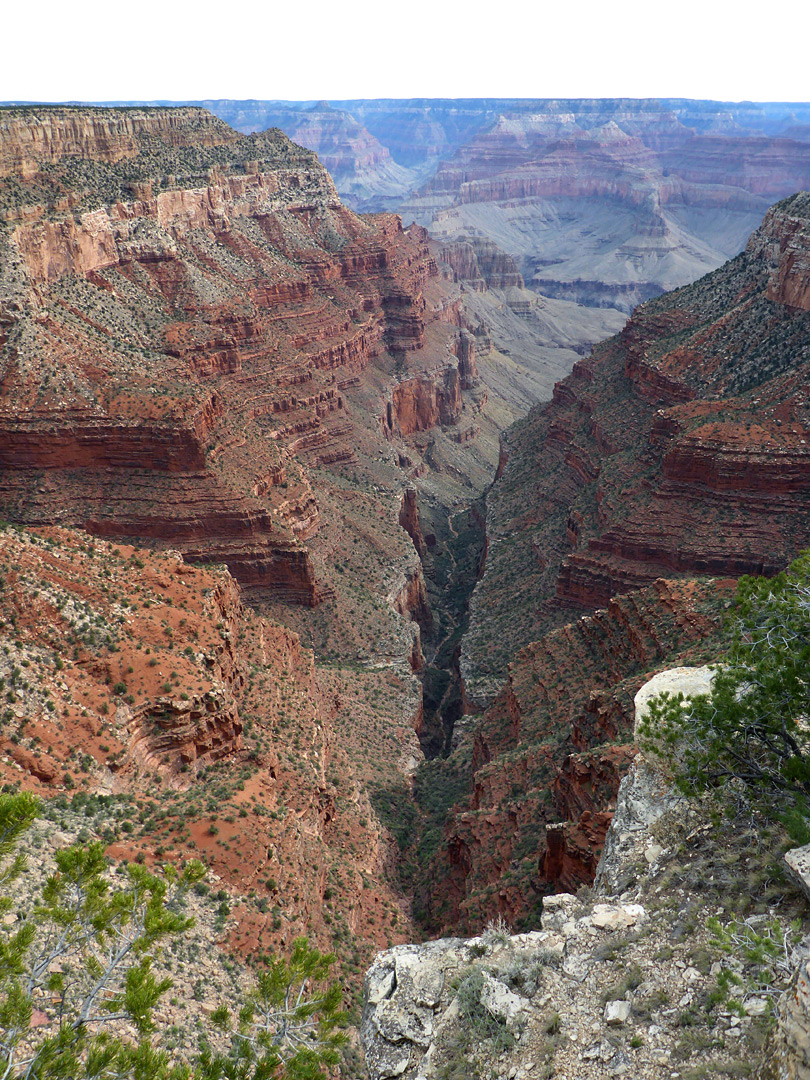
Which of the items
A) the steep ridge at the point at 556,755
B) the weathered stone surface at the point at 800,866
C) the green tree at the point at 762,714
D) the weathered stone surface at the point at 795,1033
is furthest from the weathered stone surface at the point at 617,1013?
the steep ridge at the point at 556,755

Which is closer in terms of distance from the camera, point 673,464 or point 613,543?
point 613,543

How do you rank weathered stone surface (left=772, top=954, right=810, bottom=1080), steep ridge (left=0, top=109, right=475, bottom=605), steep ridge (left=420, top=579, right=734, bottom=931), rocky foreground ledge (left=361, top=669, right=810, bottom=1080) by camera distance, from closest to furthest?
weathered stone surface (left=772, top=954, right=810, bottom=1080) < rocky foreground ledge (left=361, top=669, right=810, bottom=1080) < steep ridge (left=420, top=579, right=734, bottom=931) < steep ridge (left=0, top=109, right=475, bottom=605)

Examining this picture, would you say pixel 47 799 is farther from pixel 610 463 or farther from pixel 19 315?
pixel 610 463

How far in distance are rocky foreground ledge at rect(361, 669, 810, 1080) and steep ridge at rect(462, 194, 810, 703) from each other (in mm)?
37949

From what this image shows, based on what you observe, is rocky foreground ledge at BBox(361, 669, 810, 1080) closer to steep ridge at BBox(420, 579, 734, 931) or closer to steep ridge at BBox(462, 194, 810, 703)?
steep ridge at BBox(420, 579, 734, 931)

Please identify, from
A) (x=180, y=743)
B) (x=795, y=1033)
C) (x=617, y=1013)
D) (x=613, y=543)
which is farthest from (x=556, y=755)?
(x=795, y=1033)

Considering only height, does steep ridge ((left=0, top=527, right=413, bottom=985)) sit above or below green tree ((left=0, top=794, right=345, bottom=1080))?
below

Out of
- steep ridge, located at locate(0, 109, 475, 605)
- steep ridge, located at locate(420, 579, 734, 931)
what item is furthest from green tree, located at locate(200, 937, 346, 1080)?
steep ridge, located at locate(0, 109, 475, 605)

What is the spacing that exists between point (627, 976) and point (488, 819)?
67.2 ft

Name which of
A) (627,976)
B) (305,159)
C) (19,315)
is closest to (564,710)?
(627,976)

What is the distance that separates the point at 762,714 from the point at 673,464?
42669 mm

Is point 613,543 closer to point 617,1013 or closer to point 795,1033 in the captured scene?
point 617,1013

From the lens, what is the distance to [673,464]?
59.9 m

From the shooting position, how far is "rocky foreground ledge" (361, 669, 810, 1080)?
Result: 46.1 ft
